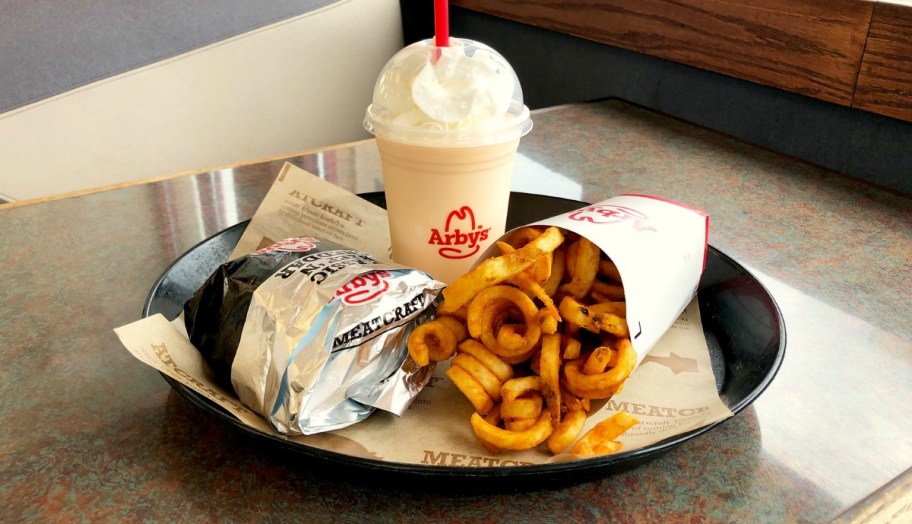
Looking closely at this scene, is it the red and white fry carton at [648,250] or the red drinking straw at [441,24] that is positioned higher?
the red drinking straw at [441,24]

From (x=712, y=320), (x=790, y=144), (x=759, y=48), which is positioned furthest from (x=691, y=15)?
(x=712, y=320)

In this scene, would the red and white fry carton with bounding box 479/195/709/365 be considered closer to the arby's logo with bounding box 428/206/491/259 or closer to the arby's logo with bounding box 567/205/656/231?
the arby's logo with bounding box 567/205/656/231

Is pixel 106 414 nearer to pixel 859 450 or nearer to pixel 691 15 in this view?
pixel 859 450

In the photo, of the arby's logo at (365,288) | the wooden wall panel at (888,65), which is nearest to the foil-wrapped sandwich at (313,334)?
the arby's logo at (365,288)

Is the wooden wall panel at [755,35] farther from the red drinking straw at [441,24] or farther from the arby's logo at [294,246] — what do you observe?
the arby's logo at [294,246]

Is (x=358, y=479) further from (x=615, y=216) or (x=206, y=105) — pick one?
(x=206, y=105)

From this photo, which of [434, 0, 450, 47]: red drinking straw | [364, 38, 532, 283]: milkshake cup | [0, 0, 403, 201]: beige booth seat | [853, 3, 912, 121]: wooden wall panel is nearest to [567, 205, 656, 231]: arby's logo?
[364, 38, 532, 283]: milkshake cup
